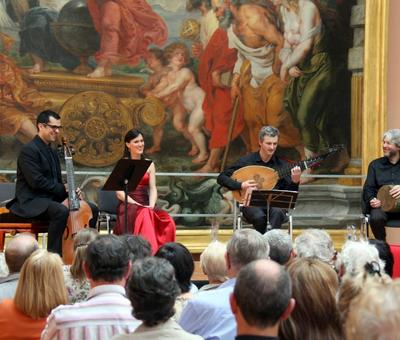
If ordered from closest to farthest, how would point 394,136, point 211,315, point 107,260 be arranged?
1. point 107,260
2. point 211,315
3. point 394,136

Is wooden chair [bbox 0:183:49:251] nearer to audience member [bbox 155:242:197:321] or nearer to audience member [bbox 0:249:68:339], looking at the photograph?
audience member [bbox 155:242:197:321]

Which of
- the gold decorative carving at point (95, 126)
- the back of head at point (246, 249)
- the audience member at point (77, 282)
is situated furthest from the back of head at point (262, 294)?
the gold decorative carving at point (95, 126)

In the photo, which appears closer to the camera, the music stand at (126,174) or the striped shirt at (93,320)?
the striped shirt at (93,320)

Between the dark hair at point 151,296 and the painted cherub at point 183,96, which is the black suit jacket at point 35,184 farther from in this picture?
the dark hair at point 151,296

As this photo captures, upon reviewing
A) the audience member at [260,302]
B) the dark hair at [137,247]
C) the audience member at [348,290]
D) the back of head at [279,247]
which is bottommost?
the back of head at [279,247]

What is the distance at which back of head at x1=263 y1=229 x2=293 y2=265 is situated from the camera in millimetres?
5141

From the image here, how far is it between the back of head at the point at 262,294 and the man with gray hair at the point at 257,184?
6199 millimetres

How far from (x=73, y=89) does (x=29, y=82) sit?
1.85 feet

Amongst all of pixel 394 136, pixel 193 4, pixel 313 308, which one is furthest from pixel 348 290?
pixel 193 4

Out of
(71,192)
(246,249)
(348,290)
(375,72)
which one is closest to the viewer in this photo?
(348,290)

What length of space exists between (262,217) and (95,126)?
2617 millimetres

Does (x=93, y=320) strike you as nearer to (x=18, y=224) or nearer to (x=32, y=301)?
(x=32, y=301)

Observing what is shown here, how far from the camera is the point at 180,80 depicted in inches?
427

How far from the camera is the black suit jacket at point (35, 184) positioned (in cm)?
815
